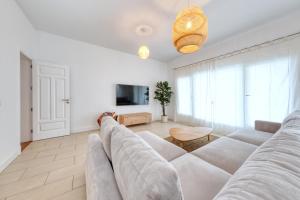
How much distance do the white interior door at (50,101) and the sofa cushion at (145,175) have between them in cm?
310

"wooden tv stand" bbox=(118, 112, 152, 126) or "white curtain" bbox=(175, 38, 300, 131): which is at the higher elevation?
"white curtain" bbox=(175, 38, 300, 131)

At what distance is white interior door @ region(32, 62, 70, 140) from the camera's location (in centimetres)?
264

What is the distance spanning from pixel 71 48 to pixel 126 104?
2.23 meters

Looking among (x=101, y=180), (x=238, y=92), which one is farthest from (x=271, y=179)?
(x=238, y=92)

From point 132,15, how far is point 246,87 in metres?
3.02

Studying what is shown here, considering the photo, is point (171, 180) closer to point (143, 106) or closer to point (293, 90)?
point (293, 90)

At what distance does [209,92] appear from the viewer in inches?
138

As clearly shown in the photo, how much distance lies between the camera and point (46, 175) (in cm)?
152

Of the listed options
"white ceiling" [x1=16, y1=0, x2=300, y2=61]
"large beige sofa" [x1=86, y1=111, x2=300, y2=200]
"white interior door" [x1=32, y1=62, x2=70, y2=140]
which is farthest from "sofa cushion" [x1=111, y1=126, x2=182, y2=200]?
"white interior door" [x1=32, y1=62, x2=70, y2=140]

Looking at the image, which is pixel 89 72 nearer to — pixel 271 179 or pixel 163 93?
pixel 163 93

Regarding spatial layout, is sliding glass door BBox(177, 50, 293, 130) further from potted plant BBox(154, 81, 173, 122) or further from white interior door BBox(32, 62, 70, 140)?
white interior door BBox(32, 62, 70, 140)

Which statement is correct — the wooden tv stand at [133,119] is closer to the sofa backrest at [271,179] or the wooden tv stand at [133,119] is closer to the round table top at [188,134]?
the round table top at [188,134]

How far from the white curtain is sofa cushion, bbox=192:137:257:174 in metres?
1.84

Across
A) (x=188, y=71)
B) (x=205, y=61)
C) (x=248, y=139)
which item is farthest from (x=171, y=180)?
(x=188, y=71)
